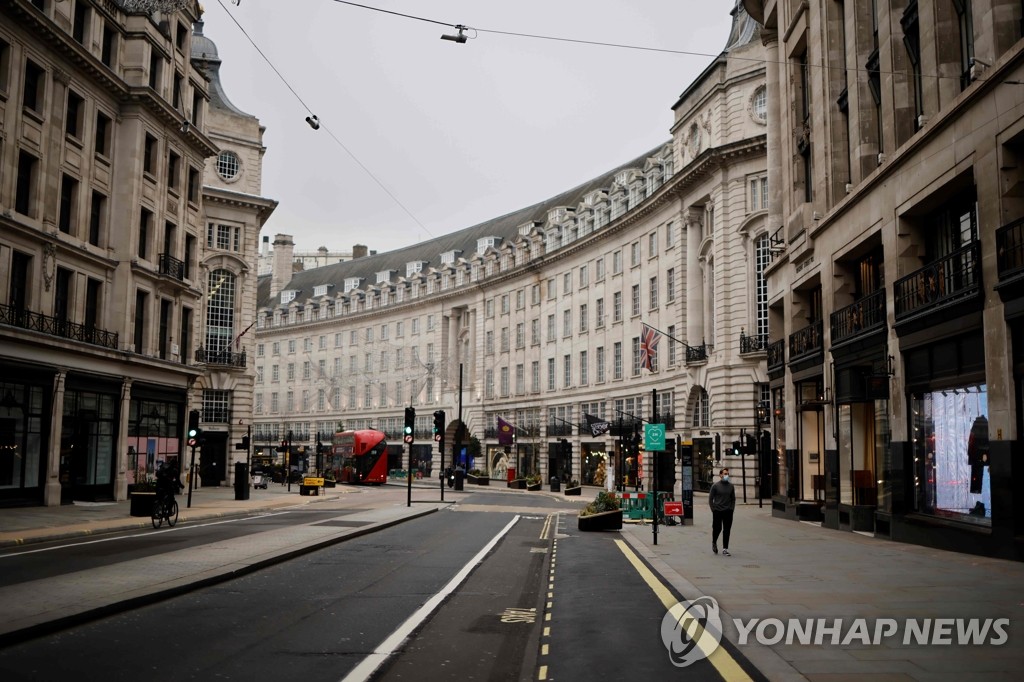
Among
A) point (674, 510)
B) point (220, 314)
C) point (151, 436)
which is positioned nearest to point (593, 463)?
point (220, 314)

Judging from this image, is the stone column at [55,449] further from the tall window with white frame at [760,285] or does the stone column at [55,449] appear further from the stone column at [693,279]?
the stone column at [693,279]

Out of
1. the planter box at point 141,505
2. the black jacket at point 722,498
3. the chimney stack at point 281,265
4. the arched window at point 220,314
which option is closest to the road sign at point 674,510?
the black jacket at point 722,498

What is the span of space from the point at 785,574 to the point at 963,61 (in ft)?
40.5

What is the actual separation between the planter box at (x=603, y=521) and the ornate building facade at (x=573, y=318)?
4.30 m

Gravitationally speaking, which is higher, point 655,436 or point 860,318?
point 860,318

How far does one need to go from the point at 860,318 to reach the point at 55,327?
1049 inches

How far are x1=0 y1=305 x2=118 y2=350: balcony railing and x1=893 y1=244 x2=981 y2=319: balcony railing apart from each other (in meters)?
26.1

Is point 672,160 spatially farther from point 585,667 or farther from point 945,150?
point 585,667

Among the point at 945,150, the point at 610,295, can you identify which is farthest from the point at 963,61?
the point at 610,295

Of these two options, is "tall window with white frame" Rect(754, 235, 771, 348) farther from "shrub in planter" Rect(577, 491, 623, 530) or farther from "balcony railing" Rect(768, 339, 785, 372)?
"shrub in planter" Rect(577, 491, 623, 530)

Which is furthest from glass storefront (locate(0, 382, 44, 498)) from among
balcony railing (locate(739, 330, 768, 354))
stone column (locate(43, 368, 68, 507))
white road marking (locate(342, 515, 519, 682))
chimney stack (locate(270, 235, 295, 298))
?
chimney stack (locate(270, 235, 295, 298))

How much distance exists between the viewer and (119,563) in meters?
15.2

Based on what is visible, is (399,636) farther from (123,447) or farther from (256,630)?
(123,447)

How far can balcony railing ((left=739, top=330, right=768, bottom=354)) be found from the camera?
160 ft
